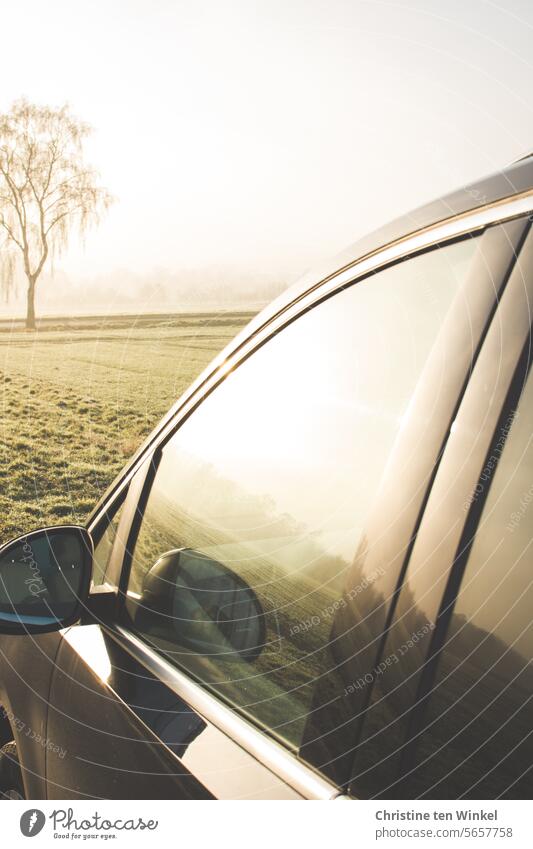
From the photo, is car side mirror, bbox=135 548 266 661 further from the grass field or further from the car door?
the grass field

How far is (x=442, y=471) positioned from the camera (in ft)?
3.26

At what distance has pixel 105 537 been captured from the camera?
1.89 m

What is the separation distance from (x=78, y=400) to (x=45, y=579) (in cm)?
1293

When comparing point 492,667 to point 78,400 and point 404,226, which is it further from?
Answer: point 78,400

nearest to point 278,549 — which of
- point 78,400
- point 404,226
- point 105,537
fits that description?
point 404,226

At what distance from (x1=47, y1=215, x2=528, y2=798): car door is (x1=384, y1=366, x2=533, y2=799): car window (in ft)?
0.35

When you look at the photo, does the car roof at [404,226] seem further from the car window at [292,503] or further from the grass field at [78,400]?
the grass field at [78,400]

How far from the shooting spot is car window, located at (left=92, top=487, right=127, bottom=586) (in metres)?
1.83

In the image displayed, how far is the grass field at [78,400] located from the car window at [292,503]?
1.21 meters

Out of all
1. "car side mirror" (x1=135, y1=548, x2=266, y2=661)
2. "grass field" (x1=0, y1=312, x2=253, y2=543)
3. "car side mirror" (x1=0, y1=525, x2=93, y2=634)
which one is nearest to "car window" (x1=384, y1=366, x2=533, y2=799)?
"car side mirror" (x1=135, y1=548, x2=266, y2=661)

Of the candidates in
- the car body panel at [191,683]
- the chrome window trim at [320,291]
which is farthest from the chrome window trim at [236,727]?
the chrome window trim at [320,291]

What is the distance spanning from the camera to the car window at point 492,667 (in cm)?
86
